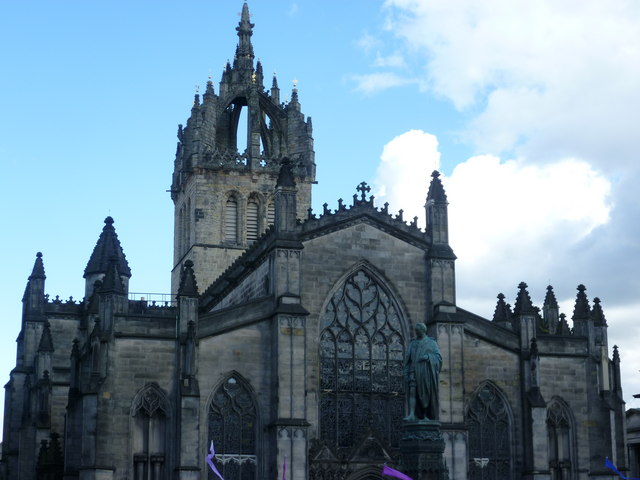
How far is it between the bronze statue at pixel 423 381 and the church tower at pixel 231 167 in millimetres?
38095

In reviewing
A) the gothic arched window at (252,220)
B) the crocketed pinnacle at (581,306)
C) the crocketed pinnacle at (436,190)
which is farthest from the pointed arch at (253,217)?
the crocketed pinnacle at (581,306)

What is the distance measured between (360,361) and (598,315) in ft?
38.5

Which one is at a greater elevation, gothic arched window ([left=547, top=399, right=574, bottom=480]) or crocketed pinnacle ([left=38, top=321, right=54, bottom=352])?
crocketed pinnacle ([left=38, top=321, right=54, bottom=352])

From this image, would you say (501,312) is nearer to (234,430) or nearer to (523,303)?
(523,303)

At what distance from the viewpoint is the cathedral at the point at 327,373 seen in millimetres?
43312

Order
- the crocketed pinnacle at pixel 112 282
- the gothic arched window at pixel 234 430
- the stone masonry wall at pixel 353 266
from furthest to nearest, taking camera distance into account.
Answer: the stone masonry wall at pixel 353 266 < the gothic arched window at pixel 234 430 < the crocketed pinnacle at pixel 112 282

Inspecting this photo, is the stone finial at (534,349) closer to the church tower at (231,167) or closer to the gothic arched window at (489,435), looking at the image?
the gothic arched window at (489,435)

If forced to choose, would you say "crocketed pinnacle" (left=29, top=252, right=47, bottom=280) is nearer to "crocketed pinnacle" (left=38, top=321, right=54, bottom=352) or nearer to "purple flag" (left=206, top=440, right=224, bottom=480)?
"crocketed pinnacle" (left=38, top=321, right=54, bottom=352)

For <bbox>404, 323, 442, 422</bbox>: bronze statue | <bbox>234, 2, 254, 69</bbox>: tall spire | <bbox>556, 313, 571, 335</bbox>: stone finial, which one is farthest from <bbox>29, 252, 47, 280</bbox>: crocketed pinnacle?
<bbox>404, 323, 442, 422</bbox>: bronze statue

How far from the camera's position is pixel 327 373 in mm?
46500

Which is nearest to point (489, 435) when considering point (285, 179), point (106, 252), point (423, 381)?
point (285, 179)

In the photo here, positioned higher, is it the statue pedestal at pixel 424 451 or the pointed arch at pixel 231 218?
the pointed arch at pixel 231 218

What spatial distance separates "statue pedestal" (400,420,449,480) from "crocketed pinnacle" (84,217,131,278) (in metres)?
36.6

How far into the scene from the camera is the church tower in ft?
222
